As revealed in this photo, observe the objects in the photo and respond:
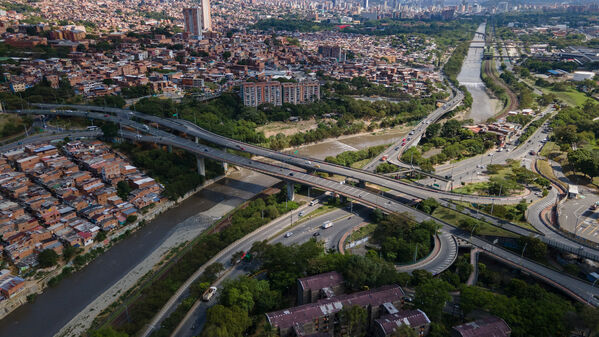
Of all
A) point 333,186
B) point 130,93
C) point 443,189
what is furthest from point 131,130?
point 443,189

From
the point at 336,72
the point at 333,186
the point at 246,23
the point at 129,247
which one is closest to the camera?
the point at 129,247

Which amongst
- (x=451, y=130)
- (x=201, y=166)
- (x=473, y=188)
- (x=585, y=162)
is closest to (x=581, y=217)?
(x=473, y=188)

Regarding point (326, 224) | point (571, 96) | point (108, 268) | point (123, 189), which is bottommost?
point (108, 268)

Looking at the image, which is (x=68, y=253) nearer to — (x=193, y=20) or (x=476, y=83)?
(x=476, y=83)

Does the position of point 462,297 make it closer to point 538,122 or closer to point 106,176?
point 106,176

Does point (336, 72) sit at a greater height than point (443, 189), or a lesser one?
greater
